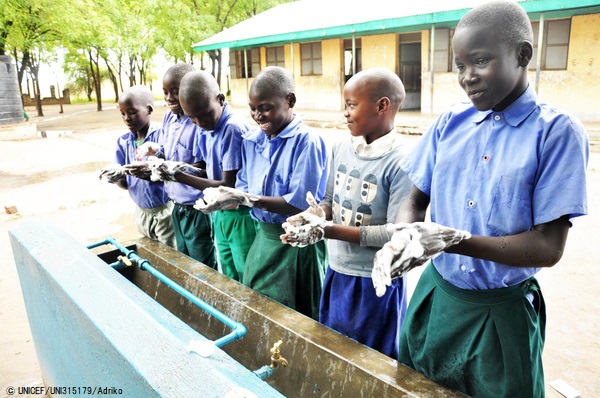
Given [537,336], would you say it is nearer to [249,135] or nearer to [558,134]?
[558,134]

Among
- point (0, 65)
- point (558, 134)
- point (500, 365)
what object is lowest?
point (500, 365)

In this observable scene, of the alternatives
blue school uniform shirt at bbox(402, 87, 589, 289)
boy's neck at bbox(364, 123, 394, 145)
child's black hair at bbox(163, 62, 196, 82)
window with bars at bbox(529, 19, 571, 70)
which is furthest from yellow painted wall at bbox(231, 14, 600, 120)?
Answer: blue school uniform shirt at bbox(402, 87, 589, 289)

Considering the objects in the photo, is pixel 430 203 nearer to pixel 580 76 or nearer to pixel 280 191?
pixel 280 191

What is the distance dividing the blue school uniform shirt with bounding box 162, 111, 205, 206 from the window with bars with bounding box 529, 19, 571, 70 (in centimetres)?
832

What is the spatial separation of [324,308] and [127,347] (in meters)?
0.96

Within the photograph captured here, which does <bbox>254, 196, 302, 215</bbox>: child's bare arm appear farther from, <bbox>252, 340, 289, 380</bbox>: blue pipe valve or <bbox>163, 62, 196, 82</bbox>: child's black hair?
<bbox>163, 62, 196, 82</bbox>: child's black hair

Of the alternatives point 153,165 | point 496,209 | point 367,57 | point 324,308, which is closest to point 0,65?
point 367,57

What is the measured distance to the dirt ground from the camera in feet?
7.90

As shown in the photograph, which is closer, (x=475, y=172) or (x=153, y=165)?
(x=475, y=172)

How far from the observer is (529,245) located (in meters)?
1.12

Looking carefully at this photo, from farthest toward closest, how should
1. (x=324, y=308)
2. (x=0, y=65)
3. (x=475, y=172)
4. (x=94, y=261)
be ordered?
(x=0, y=65) < (x=324, y=308) < (x=94, y=261) < (x=475, y=172)

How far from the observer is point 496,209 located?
1.19 m

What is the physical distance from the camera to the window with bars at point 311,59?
535 inches

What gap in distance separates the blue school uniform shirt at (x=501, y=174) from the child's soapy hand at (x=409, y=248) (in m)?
0.14
